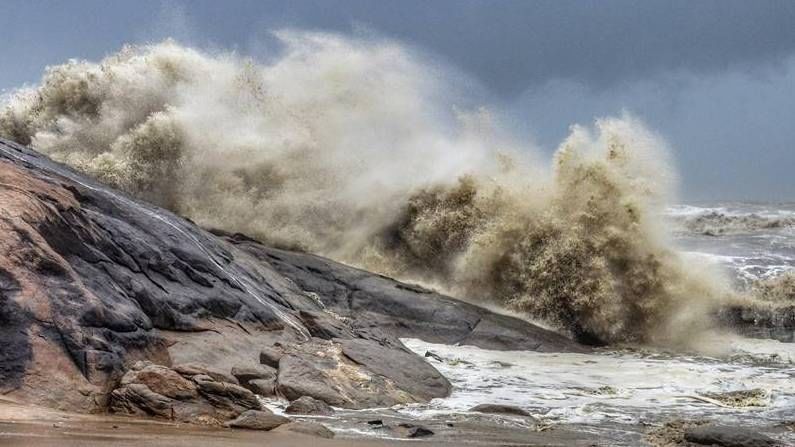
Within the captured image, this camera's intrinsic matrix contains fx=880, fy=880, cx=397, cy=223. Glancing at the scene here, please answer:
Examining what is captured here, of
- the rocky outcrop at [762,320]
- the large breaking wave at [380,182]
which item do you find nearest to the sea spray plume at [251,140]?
the large breaking wave at [380,182]

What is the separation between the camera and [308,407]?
6680 millimetres

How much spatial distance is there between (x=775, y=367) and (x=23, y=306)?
929 cm

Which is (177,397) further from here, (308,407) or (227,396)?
(308,407)

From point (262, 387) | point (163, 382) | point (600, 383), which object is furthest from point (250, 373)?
point (600, 383)

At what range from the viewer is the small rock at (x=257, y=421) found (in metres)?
5.67

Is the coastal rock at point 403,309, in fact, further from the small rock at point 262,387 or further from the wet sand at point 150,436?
the wet sand at point 150,436

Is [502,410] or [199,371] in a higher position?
[199,371]

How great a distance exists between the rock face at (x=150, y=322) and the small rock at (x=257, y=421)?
6.1 inches

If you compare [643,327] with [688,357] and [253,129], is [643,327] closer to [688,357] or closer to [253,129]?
[688,357]

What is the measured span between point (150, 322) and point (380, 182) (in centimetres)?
877

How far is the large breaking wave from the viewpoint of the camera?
13.7 m

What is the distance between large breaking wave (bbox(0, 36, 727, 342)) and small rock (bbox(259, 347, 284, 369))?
21.6 ft

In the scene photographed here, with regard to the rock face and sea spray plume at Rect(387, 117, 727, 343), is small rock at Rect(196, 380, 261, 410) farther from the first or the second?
sea spray plume at Rect(387, 117, 727, 343)

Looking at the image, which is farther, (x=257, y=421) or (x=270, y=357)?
(x=270, y=357)
